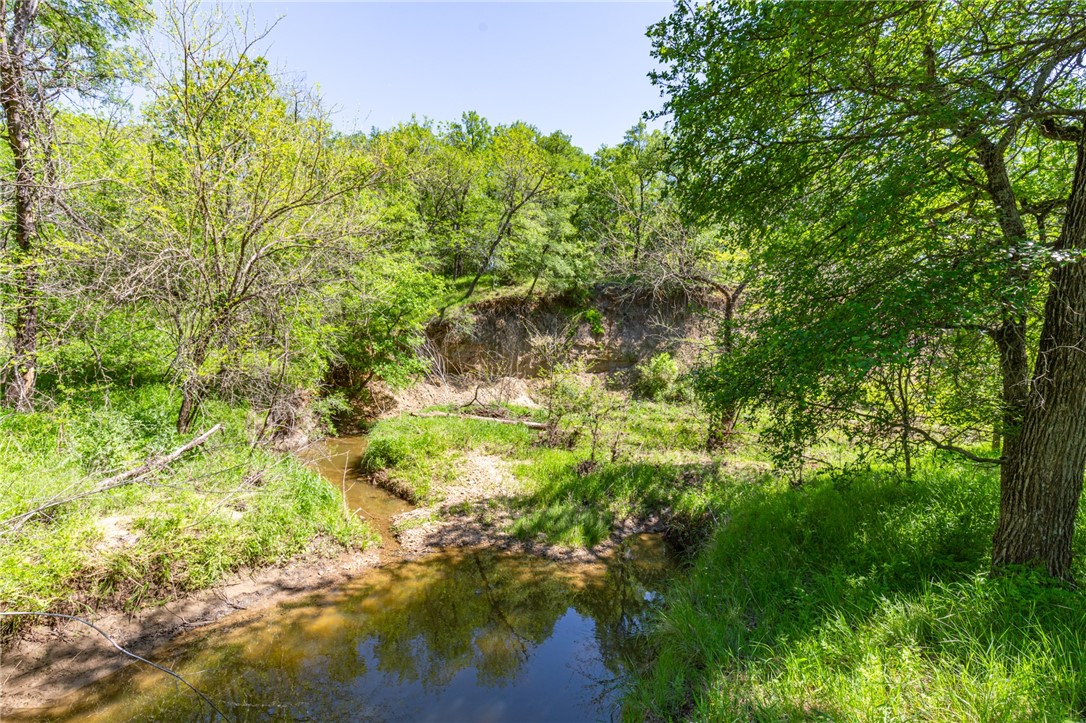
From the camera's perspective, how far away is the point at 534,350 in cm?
1822

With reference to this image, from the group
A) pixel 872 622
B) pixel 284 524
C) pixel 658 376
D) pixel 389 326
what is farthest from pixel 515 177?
pixel 872 622

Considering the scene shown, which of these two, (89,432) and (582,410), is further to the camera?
(582,410)

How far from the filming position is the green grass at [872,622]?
262 cm

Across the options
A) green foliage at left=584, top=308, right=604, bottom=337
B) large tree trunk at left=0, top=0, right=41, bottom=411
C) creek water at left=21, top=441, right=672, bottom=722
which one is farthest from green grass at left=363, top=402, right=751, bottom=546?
green foliage at left=584, top=308, right=604, bottom=337

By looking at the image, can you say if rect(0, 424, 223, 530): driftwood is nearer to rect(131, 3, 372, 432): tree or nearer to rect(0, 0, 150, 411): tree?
rect(131, 3, 372, 432): tree

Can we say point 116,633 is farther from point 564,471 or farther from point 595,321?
point 595,321

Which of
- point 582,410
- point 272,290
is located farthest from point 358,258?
point 582,410

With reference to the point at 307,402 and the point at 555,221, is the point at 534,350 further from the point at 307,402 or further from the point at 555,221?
the point at 307,402

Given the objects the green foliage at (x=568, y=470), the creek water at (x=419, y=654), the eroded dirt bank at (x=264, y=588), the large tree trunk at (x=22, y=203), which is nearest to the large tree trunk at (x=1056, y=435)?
the creek water at (x=419, y=654)

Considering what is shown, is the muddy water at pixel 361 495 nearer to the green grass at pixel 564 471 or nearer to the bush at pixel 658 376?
the green grass at pixel 564 471

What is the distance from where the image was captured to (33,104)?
19.0ft

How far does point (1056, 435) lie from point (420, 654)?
246 inches

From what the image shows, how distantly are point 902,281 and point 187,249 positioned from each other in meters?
8.17

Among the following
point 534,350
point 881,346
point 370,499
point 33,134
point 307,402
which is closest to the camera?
point 881,346
